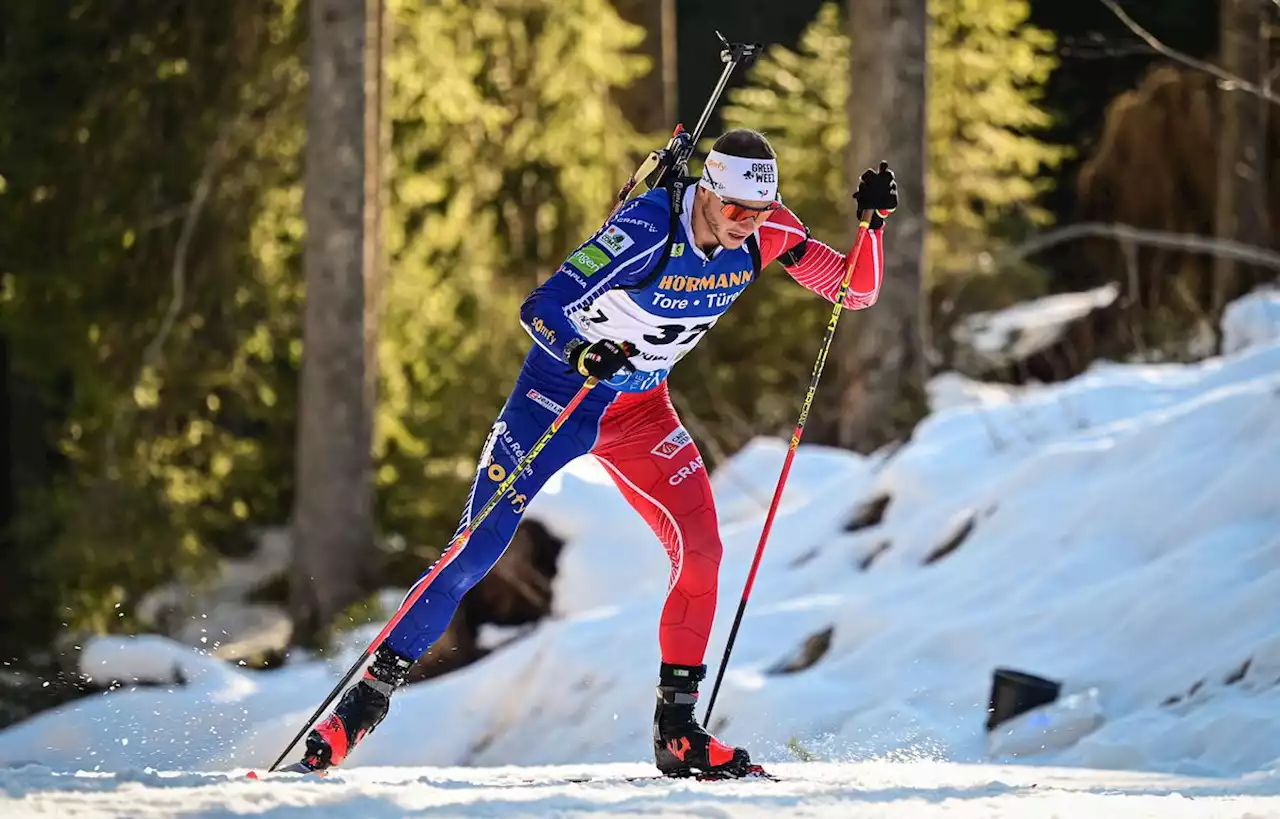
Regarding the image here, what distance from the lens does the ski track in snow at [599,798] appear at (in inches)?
164

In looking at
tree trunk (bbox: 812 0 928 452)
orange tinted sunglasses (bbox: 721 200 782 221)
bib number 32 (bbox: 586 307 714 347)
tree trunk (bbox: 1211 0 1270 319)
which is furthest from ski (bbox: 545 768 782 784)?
tree trunk (bbox: 1211 0 1270 319)

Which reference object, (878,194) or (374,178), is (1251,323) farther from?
(374,178)

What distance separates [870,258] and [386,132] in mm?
8315

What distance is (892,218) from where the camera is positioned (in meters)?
12.7

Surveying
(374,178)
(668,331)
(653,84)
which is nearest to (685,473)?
(668,331)

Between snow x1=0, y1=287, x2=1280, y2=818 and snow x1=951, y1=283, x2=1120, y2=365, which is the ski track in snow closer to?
snow x1=0, y1=287, x2=1280, y2=818

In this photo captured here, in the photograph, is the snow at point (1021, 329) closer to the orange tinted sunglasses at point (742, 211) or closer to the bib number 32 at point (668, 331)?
the bib number 32 at point (668, 331)

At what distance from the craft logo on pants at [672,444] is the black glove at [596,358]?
43 cm

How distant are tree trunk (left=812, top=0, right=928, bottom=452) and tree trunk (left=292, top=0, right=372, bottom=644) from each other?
12.0ft

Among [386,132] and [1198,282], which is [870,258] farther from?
[1198,282]

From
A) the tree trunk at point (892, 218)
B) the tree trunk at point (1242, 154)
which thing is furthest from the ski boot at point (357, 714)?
the tree trunk at point (1242, 154)

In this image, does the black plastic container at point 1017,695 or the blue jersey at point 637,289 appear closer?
the blue jersey at point 637,289

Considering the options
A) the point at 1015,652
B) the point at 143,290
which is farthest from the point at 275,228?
the point at 1015,652

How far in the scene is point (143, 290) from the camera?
47.6ft
